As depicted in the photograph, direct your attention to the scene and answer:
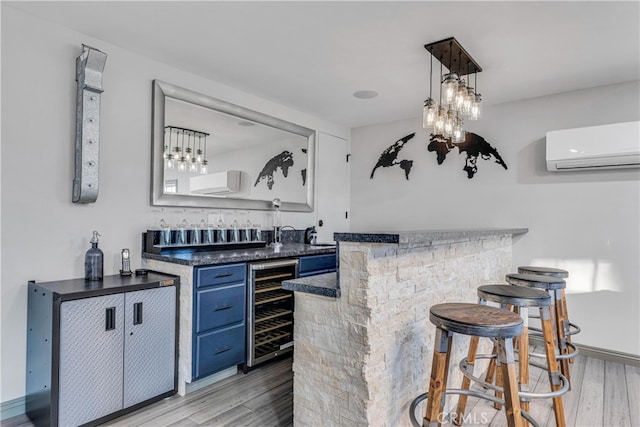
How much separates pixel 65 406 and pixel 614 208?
13.8 ft

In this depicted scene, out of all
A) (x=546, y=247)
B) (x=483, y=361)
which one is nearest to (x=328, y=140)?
(x=546, y=247)

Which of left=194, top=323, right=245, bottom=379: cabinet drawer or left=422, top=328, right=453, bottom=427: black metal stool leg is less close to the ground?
left=422, top=328, right=453, bottom=427: black metal stool leg

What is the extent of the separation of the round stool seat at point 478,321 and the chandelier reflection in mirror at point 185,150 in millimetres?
2289

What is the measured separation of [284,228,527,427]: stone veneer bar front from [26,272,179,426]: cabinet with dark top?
3.29 ft

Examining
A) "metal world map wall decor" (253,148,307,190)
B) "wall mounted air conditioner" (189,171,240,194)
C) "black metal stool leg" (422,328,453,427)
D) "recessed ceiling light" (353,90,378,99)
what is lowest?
"black metal stool leg" (422,328,453,427)

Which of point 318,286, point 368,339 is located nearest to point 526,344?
point 368,339

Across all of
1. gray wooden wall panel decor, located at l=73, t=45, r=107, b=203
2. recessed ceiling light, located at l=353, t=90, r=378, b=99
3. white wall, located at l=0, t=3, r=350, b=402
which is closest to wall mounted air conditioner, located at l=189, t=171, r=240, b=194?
white wall, located at l=0, t=3, r=350, b=402

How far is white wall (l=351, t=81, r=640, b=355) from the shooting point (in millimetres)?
3086

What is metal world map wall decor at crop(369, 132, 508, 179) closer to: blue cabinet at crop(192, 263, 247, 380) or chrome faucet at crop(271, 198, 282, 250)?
chrome faucet at crop(271, 198, 282, 250)

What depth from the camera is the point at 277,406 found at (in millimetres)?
2234

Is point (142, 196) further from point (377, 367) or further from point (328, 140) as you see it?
point (328, 140)

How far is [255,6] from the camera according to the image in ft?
6.82

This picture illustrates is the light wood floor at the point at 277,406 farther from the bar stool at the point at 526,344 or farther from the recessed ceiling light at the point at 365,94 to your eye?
the recessed ceiling light at the point at 365,94

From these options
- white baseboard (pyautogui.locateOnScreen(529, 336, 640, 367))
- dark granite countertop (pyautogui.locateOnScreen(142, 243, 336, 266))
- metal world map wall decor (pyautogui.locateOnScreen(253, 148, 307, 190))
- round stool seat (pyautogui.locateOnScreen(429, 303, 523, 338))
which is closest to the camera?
round stool seat (pyautogui.locateOnScreen(429, 303, 523, 338))
